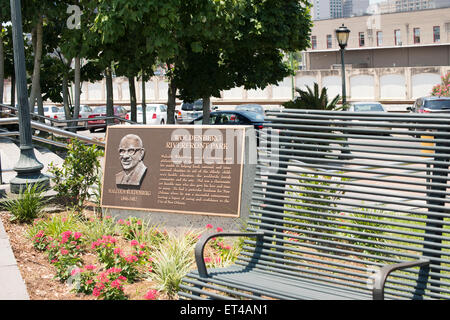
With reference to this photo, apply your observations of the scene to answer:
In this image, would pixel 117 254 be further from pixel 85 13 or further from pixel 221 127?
pixel 85 13

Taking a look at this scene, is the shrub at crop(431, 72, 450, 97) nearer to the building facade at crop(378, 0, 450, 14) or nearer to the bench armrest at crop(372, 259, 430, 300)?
the building facade at crop(378, 0, 450, 14)

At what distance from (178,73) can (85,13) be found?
5.76m

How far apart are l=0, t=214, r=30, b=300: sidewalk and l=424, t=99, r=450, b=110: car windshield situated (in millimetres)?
21939

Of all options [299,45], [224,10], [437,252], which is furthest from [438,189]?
[299,45]

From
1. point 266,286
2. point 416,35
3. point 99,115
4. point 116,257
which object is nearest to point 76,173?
point 116,257

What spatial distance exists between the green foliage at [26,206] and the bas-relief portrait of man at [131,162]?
45.4 inches

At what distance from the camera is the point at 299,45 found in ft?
75.1

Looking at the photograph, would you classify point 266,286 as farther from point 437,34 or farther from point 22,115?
point 437,34

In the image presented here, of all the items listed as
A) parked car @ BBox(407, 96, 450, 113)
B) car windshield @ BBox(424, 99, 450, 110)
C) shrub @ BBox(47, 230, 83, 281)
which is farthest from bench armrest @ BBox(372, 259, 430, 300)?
car windshield @ BBox(424, 99, 450, 110)

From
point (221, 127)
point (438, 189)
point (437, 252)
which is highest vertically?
point (221, 127)

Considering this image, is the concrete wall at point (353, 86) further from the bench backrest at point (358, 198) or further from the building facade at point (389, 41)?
the bench backrest at point (358, 198)

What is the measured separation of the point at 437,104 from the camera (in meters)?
25.5

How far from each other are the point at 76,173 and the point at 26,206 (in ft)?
3.67
